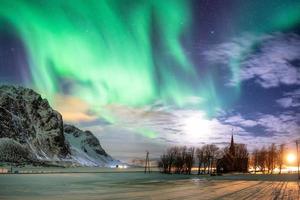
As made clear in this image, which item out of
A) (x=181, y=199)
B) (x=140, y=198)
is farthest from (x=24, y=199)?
(x=181, y=199)

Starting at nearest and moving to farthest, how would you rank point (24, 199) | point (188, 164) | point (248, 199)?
point (24, 199), point (248, 199), point (188, 164)

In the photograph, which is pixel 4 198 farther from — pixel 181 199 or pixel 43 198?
pixel 181 199

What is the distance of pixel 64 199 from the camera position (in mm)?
36188

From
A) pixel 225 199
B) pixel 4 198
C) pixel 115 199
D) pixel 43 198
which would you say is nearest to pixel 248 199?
pixel 225 199

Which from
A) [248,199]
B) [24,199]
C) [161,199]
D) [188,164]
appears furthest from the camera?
[188,164]

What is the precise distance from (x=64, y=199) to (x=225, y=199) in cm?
1669

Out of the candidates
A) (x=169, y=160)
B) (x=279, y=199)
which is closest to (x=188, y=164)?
(x=169, y=160)

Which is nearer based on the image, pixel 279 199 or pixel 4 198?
pixel 4 198

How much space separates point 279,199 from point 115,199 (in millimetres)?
18643

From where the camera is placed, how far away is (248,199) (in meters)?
41.5

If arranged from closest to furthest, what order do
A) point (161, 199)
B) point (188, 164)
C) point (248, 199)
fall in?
point (161, 199) → point (248, 199) → point (188, 164)

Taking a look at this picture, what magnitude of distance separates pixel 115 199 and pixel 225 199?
38.6 feet

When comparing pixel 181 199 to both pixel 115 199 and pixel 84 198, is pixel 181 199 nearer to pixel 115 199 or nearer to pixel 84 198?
Answer: pixel 115 199

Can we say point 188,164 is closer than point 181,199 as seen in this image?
No
